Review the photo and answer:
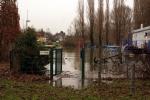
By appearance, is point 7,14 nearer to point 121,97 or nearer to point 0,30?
point 0,30

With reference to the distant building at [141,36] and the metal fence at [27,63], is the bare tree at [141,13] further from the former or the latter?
the metal fence at [27,63]

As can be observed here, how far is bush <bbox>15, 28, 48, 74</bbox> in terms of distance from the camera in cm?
1956

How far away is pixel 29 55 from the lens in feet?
64.6

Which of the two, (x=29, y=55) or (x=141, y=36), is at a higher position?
(x=141, y=36)

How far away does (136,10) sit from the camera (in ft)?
181

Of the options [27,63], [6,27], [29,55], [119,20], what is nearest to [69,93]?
[27,63]

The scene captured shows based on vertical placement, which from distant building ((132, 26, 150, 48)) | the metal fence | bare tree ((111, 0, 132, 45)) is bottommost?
the metal fence

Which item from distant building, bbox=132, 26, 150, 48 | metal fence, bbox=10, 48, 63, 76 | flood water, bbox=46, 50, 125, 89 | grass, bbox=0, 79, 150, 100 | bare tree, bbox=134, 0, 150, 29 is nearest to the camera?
grass, bbox=0, 79, 150, 100

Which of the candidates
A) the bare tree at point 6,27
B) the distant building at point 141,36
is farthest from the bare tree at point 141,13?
the bare tree at point 6,27

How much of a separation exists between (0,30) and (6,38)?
753 mm

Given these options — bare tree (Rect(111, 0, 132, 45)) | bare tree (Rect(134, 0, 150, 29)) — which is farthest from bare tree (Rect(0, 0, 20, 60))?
bare tree (Rect(111, 0, 132, 45))

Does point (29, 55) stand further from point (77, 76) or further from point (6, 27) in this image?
point (6, 27)

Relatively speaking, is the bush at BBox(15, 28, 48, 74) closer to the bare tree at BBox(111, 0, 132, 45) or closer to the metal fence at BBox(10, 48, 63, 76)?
the metal fence at BBox(10, 48, 63, 76)

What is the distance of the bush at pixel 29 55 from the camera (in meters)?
19.6
